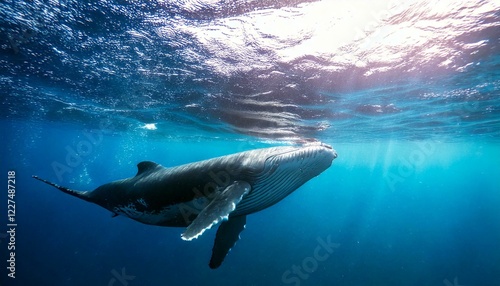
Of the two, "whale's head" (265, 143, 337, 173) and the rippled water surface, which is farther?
the rippled water surface

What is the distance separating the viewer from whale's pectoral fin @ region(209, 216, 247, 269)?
6125 mm

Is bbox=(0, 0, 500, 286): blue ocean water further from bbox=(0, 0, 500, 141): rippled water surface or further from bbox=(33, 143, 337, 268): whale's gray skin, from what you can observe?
bbox=(33, 143, 337, 268): whale's gray skin

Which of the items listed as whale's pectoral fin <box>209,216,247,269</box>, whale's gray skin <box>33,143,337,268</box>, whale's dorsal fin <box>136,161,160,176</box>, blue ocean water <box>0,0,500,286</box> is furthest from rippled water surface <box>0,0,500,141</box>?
whale's pectoral fin <box>209,216,247,269</box>

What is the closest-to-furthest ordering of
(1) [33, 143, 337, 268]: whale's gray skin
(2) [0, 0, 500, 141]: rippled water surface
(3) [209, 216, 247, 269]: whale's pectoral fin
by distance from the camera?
(1) [33, 143, 337, 268]: whale's gray skin < (3) [209, 216, 247, 269]: whale's pectoral fin < (2) [0, 0, 500, 141]: rippled water surface

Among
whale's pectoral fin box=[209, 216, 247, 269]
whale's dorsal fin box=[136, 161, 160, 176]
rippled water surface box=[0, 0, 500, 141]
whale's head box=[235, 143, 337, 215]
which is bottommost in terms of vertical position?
whale's pectoral fin box=[209, 216, 247, 269]

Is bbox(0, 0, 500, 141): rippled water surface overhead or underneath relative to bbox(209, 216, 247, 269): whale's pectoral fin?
overhead

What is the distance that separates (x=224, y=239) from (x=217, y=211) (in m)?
2.74

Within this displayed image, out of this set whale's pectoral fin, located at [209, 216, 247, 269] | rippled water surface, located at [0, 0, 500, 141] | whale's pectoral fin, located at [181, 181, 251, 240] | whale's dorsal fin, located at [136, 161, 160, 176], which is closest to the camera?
whale's pectoral fin, located at [181, 181, 251, 240]

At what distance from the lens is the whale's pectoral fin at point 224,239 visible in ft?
20.1

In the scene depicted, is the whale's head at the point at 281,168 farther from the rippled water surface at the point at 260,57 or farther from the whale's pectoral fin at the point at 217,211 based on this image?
the rippled water surface at the point at 260,57

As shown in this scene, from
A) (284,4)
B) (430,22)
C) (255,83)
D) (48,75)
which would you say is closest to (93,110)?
(48,75)

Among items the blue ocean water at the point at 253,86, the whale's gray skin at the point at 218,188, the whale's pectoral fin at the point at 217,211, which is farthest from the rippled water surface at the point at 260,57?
the whale's pectoral fin at the point at 217,211

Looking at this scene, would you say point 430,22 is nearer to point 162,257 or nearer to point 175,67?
point 175,67

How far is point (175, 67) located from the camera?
12.1 m
